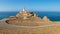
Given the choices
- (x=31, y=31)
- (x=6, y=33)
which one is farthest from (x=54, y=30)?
(x=6, y=33)

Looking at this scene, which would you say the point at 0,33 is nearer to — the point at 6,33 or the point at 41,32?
the point at 6,33

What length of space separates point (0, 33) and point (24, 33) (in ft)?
9.66

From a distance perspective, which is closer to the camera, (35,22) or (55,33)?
(55,33)

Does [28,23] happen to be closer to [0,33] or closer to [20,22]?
[20,22]

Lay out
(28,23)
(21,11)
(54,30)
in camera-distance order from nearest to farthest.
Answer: (54,30) < (28,23) < (21,11)

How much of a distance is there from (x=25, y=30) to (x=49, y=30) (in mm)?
3120

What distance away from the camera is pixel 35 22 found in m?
30.6

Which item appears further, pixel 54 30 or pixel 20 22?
pixel 20 22

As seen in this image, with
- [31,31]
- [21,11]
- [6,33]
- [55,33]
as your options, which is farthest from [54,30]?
[21,11]

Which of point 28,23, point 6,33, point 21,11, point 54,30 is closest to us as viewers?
point 6,33

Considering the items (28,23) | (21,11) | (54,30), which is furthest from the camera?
(21,11)

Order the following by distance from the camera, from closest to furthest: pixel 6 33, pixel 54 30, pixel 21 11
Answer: pixel 6 33 < pixel 54 30 < pixel 21 11

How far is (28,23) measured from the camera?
29.8 metres

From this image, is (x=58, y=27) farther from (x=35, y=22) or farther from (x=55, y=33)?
(x=35, y=22)
